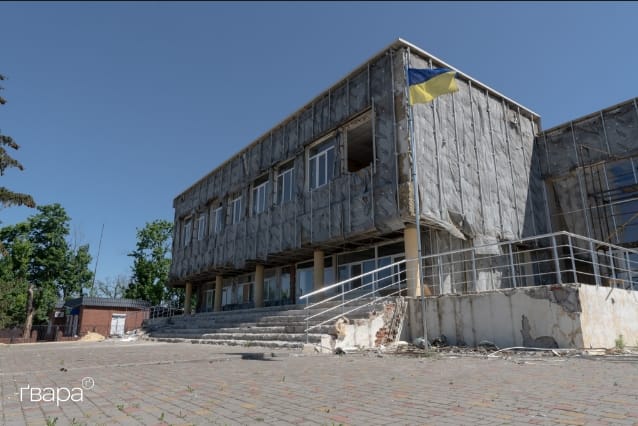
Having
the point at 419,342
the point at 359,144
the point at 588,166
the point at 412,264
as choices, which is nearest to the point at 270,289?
the point at 359,144

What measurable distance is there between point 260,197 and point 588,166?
53.5ft

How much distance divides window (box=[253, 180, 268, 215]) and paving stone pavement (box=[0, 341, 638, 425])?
15.4 meters

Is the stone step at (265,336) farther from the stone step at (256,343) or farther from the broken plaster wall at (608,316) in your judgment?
the broken plaster wall at (608,316)

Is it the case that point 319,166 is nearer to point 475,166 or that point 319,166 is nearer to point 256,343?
point 475,166

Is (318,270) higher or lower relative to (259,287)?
higher

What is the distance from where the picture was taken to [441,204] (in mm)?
15055

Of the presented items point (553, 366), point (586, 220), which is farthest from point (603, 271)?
point (553, 366)

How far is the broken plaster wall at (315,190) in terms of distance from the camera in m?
15.5

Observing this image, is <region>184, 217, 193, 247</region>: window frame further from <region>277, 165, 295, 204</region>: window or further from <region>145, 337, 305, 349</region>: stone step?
<region>145, 337, 305, 349</region>: stone step

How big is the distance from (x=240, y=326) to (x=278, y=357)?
740 centimetres

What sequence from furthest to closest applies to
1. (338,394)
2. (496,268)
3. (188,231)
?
(188,231)
(496,268)
(338,394)

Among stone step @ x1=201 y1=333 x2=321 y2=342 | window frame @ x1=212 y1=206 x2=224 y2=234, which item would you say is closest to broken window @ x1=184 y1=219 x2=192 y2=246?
window frame @ x1=212 y1=206 x2=224 y2=234

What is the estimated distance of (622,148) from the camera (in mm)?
18141

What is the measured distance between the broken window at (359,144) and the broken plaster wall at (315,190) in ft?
1.89
